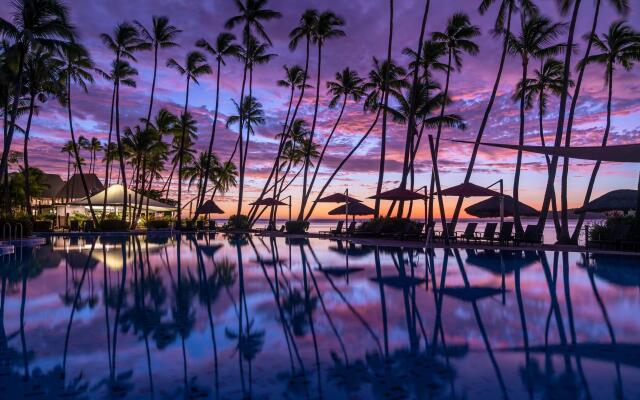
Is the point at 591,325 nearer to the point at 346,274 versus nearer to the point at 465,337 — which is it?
the point at 465,337

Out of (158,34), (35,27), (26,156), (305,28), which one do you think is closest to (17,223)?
(35,27)

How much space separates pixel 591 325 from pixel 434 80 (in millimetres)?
23309

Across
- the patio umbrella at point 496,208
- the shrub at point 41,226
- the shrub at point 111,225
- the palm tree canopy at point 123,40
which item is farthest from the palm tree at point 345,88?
the shrub at point 41,226

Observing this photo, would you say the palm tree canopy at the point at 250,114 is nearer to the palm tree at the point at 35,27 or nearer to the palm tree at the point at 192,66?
the palm tree at the point at 192,66

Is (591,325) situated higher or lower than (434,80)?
lower

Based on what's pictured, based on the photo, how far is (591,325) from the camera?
5.65m

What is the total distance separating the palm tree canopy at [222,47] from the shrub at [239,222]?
34.4ft

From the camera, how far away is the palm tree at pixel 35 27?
17.4 meters

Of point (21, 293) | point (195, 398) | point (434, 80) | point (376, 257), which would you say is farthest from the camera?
point (434, 80)

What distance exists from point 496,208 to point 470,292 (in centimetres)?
1273

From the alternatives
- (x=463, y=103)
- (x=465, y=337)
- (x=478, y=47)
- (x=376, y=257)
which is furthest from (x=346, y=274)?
(x=463, y=103)

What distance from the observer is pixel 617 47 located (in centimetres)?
2128

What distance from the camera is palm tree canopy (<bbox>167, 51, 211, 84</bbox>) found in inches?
1297

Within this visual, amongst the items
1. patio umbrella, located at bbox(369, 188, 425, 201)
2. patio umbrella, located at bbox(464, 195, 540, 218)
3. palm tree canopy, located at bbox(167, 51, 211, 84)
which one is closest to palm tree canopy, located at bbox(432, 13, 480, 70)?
patio umbrella, located at bbox(464, 195, 540, 218)
